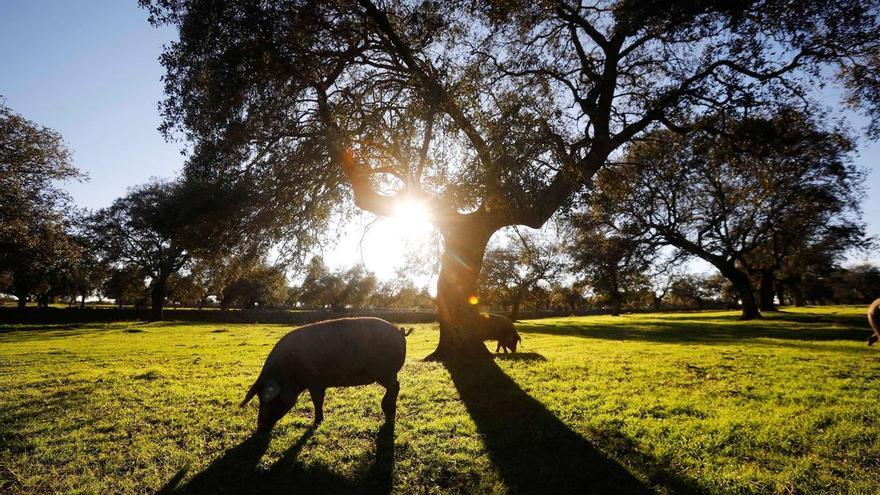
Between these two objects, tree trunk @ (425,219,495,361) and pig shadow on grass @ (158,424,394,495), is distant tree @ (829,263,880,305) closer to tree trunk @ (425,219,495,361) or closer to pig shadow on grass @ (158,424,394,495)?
tree trunk @ (425,219,495,361)

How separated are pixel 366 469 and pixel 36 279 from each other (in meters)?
72.4

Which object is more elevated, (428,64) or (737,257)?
(428,64)

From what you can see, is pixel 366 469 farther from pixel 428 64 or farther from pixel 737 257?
pixel 737 257

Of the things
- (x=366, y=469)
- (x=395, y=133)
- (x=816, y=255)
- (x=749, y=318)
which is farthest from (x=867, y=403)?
(x=816, y=255)

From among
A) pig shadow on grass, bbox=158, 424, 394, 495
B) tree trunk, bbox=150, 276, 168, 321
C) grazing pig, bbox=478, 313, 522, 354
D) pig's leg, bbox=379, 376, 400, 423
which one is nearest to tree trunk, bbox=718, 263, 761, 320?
grazing pig, bbox=478, 313, 522, 354

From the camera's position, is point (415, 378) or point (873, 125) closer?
point (415, 378)

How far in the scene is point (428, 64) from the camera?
12328 millimetres

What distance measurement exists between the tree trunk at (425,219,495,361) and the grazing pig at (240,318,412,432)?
697 cm

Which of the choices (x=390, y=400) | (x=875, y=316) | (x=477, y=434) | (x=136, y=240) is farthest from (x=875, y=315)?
(x=136, y=240)

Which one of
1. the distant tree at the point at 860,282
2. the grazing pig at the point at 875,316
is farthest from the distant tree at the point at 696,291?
the grazing pig at the point at 875,316

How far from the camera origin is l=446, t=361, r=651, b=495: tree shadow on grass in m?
4.80

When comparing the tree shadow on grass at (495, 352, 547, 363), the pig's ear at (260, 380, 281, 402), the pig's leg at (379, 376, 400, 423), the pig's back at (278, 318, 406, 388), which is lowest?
the tree shadow on grass at (495, 352, 547, 363)

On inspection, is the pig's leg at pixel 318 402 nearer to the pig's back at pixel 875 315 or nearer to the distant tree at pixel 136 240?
the pig's back at pixel 875 315

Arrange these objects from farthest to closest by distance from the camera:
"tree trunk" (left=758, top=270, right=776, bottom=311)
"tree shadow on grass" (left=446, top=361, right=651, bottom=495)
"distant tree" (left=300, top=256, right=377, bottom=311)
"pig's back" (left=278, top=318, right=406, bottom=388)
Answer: "distant tree" (left=300, top=256, right=377, bottom=311) < "tree trunk" (left=758, top=270, right=776, bottom=311) < "pig's back" (left=278, top=318, right=406, bottom=388) < "tree shadow on grass" (left=446, top=361, right=651, bottom=495)
